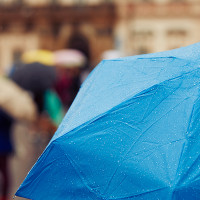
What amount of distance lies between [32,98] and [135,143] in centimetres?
593

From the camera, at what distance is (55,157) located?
275 centimetres

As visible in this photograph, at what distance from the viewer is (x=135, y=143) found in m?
2.62

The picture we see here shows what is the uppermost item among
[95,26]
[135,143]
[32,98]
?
[135,143]

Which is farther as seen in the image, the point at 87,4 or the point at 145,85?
the point at 87,4

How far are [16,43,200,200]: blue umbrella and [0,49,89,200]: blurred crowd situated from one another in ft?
9.55

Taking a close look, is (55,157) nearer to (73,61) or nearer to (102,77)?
(102,77)

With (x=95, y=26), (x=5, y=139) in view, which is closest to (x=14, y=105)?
(x=5, y=139)

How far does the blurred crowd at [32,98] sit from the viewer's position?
19.1 ft

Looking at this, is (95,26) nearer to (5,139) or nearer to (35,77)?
(35,77)

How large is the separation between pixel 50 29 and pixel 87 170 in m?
32.9

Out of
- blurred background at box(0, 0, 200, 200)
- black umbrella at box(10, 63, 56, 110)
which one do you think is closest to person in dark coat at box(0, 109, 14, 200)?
black umbrella at box(10, 63, 56, 110)

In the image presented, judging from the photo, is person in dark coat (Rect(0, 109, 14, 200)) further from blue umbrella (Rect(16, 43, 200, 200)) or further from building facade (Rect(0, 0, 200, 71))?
building facade (Rect(0, 0, 200, 71))

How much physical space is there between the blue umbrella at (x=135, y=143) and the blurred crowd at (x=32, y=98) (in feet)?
9.55

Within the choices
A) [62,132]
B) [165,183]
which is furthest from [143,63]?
[165,183]
